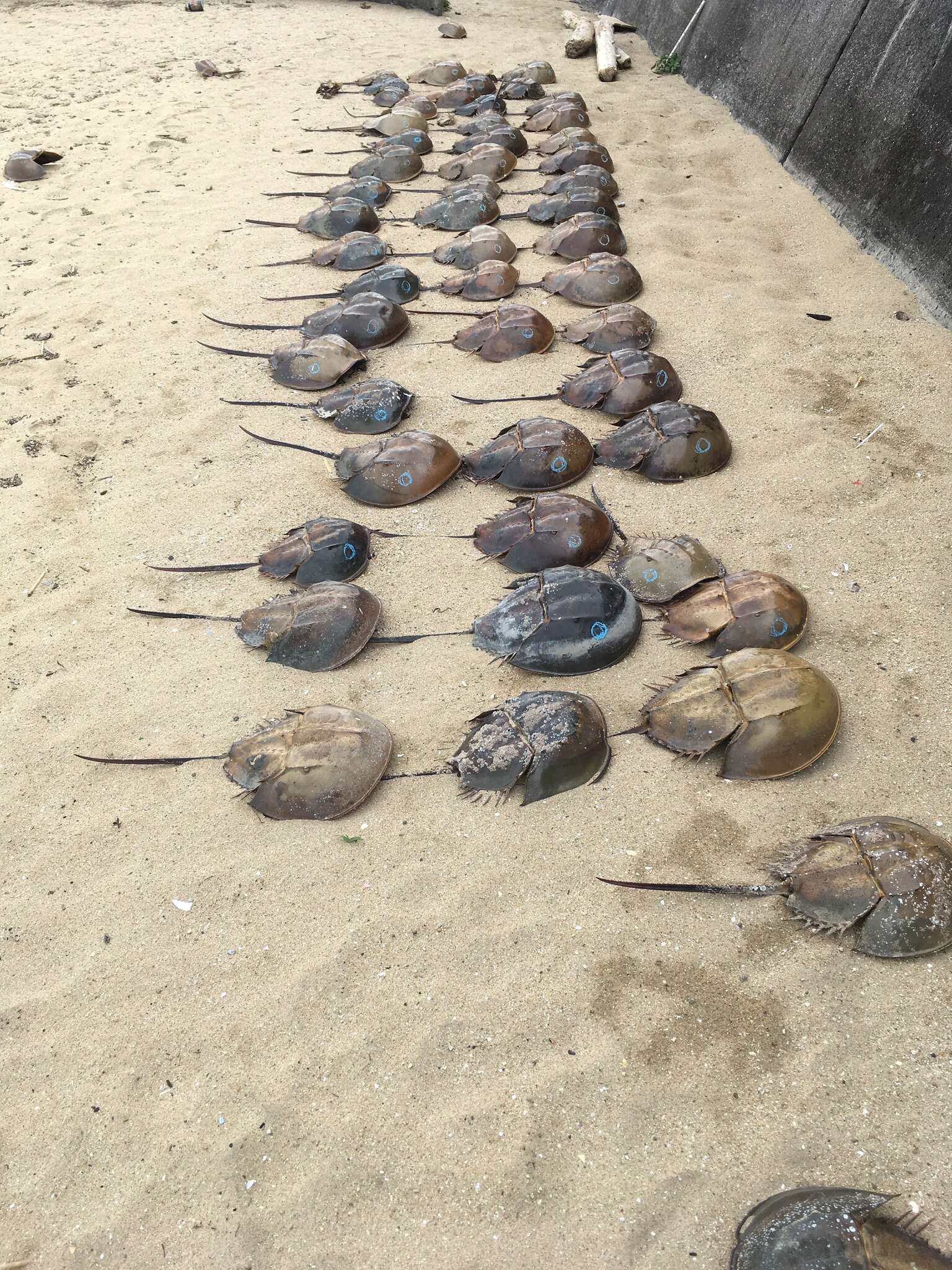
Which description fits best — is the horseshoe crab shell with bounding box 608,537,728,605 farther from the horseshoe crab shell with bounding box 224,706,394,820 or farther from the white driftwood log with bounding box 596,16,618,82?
the white driftwood log with bounding box 596,16,618,82

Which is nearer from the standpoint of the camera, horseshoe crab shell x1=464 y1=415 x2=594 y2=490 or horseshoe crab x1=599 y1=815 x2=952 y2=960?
horseshoe crab x1=599 y1=815 x2=952 y2=960

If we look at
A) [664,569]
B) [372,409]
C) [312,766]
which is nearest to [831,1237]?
[312,766]

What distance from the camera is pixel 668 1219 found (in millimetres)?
1394

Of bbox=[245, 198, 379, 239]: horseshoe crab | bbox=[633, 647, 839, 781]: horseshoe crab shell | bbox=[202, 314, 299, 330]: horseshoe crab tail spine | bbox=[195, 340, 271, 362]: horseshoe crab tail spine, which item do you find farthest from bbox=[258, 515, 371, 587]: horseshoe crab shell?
bbox=[245, 198, 379, 239]: horseshoe crab

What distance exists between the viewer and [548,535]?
2.65 metres

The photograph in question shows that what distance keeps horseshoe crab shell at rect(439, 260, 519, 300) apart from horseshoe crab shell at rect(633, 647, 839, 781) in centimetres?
294

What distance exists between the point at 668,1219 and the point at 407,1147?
1.65 feet

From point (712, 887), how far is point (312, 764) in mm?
1063

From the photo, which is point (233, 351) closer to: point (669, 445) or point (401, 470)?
point (401, 470)

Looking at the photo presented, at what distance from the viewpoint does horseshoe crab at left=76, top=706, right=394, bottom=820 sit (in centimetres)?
207

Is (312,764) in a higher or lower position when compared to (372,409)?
lower

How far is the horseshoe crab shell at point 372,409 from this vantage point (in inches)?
134

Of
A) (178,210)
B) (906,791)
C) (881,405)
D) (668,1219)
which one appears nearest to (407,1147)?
(668,1219)

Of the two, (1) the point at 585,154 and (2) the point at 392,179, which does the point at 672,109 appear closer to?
(1) the point at 585,154
